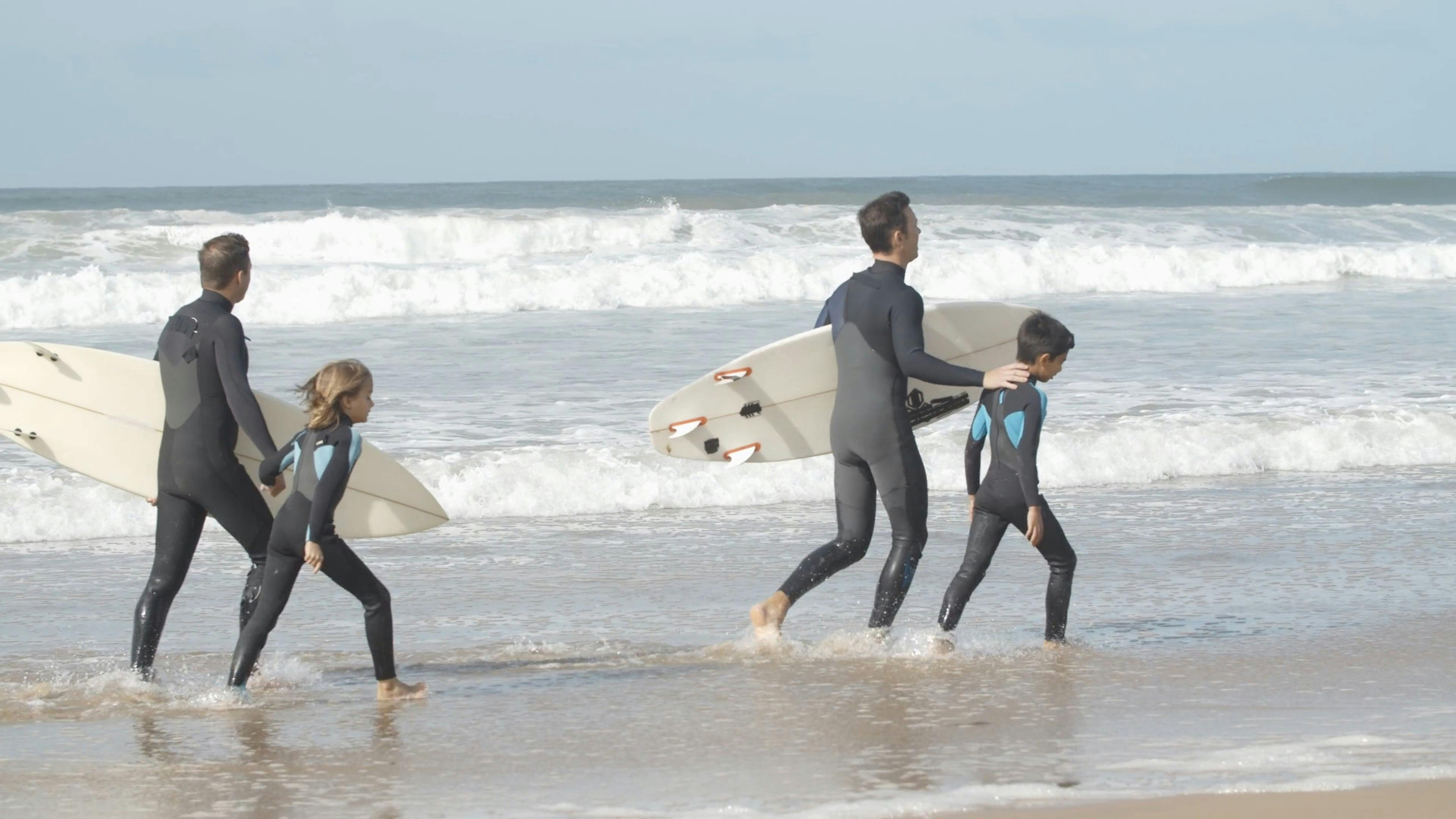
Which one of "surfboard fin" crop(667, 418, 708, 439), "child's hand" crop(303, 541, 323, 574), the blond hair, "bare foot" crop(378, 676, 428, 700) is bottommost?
"bare foot" crop(378, 676, 428, 700)

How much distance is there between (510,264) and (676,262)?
245 cm

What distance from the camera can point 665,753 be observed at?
4000 mm

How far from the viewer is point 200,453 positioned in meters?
4.63

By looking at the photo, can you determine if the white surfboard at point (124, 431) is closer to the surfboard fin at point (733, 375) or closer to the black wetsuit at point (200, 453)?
the black wetsuit at point (200, 453)

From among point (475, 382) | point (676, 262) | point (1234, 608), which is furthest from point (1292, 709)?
point (676, 262)

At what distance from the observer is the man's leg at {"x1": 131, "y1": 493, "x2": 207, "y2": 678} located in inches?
187

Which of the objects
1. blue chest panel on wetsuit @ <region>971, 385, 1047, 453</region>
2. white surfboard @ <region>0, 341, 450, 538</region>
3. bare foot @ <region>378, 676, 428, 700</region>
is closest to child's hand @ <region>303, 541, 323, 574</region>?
bare foot @ <region>378, 676, 428, 700</region>

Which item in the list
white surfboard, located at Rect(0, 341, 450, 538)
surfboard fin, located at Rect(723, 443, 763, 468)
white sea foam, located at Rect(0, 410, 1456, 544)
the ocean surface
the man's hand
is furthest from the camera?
white sea foam, located at Rect(0, 410, 1456, 544)

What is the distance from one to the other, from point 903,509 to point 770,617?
583 mm

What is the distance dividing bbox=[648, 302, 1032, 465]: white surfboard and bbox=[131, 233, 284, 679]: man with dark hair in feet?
5.77

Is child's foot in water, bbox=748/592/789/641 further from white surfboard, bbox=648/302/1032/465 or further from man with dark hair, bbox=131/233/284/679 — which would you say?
man with dark hair, bbox=131/233/284/679

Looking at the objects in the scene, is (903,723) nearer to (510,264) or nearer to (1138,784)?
(1138,784)

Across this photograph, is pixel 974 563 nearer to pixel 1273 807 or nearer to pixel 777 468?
pixel 1273 807

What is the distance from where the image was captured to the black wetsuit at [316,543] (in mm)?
4363
